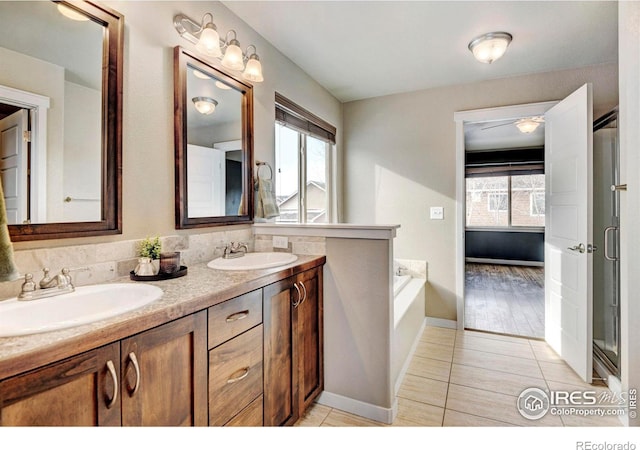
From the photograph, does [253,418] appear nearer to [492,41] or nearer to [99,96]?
[99,96]

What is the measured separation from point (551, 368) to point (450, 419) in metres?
1.13

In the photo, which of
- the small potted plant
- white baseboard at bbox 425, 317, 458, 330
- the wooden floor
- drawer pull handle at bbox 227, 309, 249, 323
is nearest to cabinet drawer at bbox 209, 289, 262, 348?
drawer pull handle at bbox 227, 309, 249, 323

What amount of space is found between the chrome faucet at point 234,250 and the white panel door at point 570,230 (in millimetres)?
2252

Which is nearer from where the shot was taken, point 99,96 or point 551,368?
point 99,96

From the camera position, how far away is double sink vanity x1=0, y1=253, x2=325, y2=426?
0.73 m

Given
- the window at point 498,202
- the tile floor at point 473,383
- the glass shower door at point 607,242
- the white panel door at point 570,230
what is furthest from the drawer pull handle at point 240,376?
the window at point 498,202

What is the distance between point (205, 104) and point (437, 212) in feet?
7.91

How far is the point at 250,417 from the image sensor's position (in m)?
1.33

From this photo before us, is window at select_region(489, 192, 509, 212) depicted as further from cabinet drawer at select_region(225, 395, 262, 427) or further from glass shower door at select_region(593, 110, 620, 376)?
cabinet drawer at select_region(225, 395, 262, 427)

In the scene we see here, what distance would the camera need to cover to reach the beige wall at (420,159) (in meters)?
3.09

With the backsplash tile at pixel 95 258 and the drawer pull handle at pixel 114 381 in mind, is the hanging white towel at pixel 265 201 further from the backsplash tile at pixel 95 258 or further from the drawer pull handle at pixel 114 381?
the drawer pull handle at pixel 114 381

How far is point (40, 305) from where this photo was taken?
3.37 ft

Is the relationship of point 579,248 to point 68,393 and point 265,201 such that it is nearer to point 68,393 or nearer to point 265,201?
point 265,201

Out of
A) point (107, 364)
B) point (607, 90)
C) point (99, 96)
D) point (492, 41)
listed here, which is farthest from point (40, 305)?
point (607, 90)
